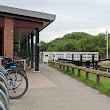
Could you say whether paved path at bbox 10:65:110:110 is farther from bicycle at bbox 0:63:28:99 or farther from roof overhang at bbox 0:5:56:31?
roof overhang at bbox 0:5:56:31

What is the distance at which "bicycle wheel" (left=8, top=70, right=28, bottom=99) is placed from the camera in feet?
30.3

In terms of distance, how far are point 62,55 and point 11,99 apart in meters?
38.3

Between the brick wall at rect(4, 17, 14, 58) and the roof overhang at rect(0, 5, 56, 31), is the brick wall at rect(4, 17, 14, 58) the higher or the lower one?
the lower one

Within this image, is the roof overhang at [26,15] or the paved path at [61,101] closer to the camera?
the paved path at [61,101]

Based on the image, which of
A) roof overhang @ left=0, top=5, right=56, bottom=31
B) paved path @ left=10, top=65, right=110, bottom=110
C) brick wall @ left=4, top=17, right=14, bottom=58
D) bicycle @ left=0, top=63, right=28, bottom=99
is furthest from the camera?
brick wall @ left=4, top=17, right=14, bottom=58

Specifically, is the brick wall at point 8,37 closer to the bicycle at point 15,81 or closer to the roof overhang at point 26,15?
the roof overhang at point 26,15

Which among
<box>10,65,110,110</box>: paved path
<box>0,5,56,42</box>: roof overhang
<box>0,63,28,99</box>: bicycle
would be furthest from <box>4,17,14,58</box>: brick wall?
<box>0,63,28,99</box>: bicycle

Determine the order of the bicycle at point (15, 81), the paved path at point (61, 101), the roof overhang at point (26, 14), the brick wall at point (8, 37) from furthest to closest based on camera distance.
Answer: the brick wall at point (8, 37), the roof overhang at point (26, 14), the bicycle at point (15, 81), the paved path at point (61, 101)

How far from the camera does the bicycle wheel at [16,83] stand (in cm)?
925

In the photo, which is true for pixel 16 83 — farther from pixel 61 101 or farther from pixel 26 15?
pixel 26 15

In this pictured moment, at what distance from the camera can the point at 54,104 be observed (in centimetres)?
875

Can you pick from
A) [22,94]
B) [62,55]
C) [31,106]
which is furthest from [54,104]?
[62,55]

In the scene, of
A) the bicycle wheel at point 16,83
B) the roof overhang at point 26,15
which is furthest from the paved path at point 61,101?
the roof overhang at point 26,15

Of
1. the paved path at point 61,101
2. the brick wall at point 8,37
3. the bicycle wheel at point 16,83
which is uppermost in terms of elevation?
the brick wall at point 8,37
